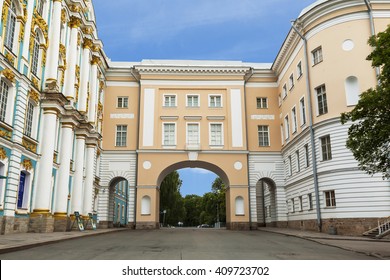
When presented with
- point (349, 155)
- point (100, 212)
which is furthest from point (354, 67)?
point (100, 212)

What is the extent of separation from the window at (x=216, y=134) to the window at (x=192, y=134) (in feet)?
4.66

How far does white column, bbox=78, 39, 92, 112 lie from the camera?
29.6 meters

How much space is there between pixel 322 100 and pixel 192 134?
13362 mm

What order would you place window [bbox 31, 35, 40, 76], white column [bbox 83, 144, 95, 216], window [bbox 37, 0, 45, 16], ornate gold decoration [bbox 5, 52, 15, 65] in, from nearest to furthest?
ornate gold decoration [bbox 5, 52, 15, 65], window [bbox 31, 35, 40, 76], window [bbox 37, 0, 45, 16], white column [bbox 83, 144, 95, 216]

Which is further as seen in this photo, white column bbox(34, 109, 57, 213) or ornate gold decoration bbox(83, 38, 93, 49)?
ornate gold decoration bbox(83, 38, 93, 49)

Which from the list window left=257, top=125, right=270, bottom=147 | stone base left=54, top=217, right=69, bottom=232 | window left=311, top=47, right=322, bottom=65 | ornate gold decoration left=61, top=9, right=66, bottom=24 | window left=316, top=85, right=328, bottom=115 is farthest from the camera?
window left=257, top=125, right=270, bottom=147

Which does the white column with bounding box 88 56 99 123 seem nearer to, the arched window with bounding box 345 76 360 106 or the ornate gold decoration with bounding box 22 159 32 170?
the ornate gold decoration with bounding box 22 159 32 170

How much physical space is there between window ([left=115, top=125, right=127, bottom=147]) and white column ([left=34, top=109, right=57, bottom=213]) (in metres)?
13.8

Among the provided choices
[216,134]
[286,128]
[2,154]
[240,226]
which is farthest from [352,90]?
[2,154]

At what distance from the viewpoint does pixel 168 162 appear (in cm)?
3647

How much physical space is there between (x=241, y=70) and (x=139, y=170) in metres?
13.7

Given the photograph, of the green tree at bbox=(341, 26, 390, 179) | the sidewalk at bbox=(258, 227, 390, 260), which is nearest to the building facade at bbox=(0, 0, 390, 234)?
the sidewalk at bbox=(258, 227, 390, 260)

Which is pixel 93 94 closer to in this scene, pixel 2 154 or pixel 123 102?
pixel 123 102

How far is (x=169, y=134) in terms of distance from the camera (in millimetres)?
37312
